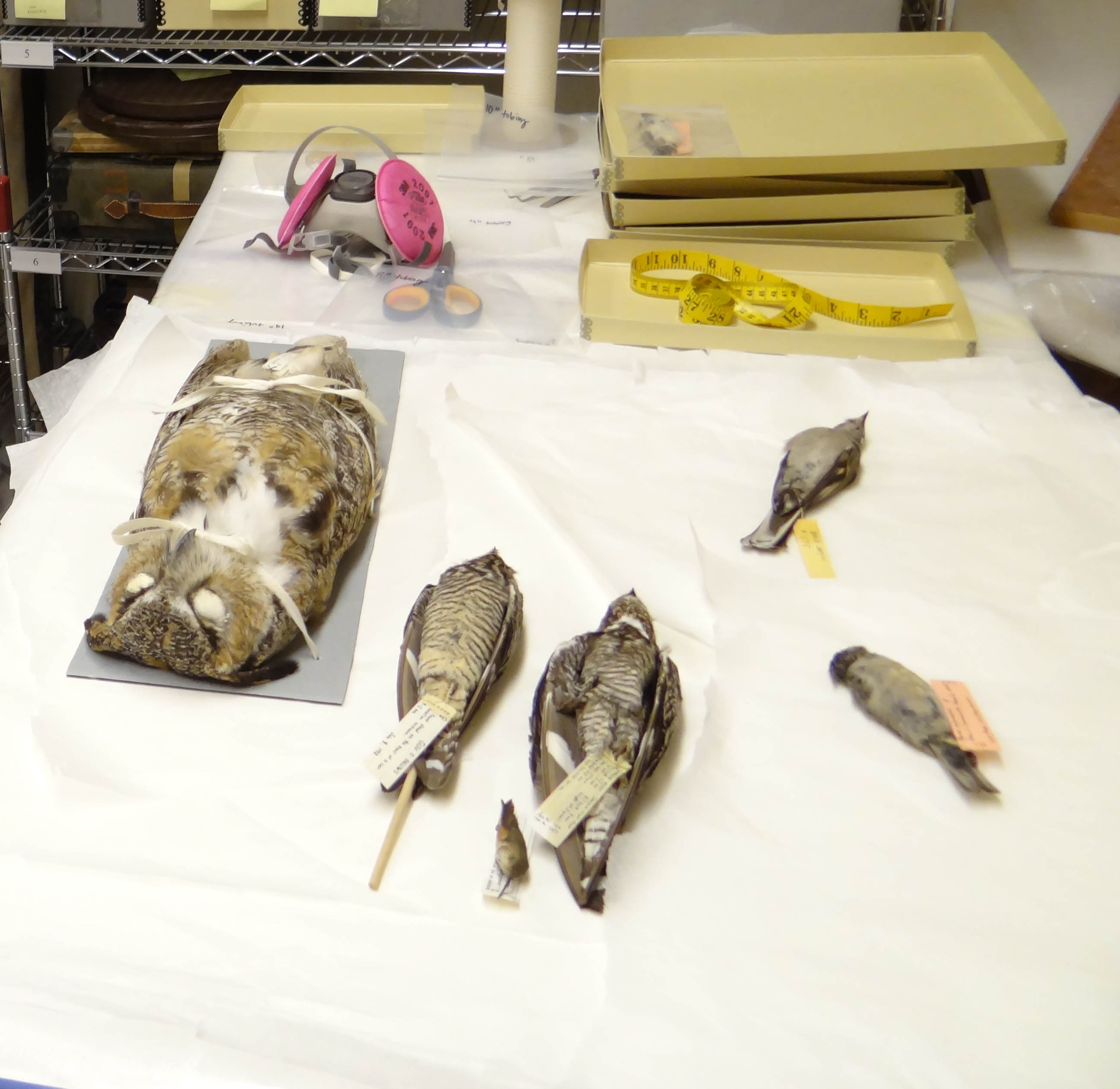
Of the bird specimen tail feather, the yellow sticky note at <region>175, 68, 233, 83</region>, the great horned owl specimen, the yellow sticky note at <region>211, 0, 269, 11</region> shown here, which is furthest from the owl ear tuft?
the yellow sticky note at <region>175, 68, 233, 83</region>

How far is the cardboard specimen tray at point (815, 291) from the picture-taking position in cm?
122

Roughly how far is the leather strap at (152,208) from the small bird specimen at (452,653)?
1.18 m

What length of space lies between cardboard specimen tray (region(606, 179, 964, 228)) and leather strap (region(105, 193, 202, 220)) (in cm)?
82

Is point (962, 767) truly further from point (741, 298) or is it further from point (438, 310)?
point (438, 310)

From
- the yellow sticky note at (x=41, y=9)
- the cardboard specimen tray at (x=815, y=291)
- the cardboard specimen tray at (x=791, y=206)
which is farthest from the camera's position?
the yellow sticky note at (x=41, y=9)

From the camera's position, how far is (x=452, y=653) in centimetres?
77

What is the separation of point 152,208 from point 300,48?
40cm

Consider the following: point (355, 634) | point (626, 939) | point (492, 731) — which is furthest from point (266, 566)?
point (626, 939)

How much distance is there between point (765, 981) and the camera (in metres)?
0.63

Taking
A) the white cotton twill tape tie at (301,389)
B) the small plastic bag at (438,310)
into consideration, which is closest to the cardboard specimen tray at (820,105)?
the small plastic bag at (438,310)

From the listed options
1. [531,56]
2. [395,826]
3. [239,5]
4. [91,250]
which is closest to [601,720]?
[395,826]

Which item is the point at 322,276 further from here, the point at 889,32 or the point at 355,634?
the point at 889,32

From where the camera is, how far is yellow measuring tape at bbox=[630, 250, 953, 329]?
127 centimetres

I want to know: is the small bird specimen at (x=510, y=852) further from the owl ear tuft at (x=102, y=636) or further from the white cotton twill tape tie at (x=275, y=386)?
the white cotton twill tape tie at (x=275, y=386)
